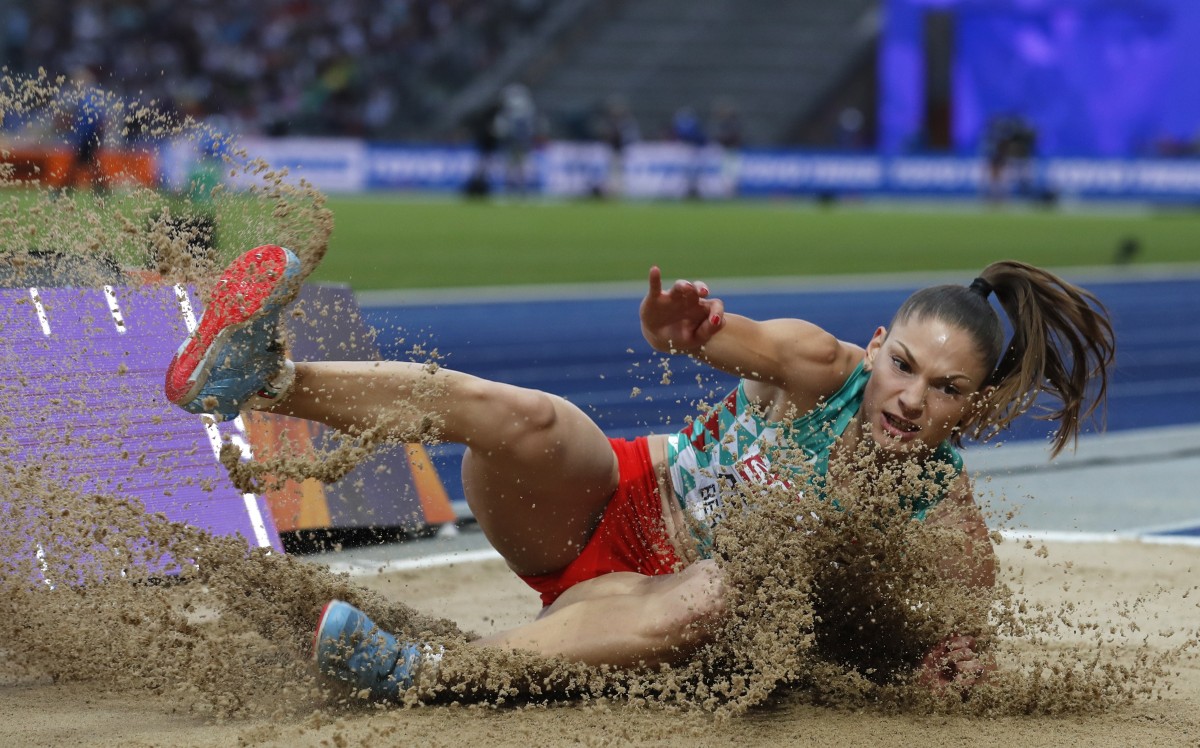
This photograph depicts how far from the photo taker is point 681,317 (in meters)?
3.41

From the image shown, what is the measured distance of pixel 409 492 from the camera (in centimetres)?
525

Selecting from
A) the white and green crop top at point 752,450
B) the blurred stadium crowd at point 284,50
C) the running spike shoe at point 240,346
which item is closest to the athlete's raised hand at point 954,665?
A: the white and green crop top at point 752,450

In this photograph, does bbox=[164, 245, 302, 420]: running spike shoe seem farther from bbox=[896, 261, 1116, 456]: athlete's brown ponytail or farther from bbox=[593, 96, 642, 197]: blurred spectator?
bbox=[593, 96, 642, 197]: blurred spectator

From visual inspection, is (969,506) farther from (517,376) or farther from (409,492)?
(517,376)

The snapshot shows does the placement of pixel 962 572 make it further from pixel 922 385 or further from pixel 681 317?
pixel 681 317

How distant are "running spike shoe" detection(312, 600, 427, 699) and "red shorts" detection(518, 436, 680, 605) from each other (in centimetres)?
46

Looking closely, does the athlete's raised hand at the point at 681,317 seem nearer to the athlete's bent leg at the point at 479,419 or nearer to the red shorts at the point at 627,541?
the athlete's bent leg at the point at 479,419

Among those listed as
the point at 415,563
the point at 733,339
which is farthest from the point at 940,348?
the point at 415,563

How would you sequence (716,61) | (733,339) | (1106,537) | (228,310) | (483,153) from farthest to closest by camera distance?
1. (716,61)
2. (483,153)
3. (1106,537)
4. (733,339)
5. (228,310)

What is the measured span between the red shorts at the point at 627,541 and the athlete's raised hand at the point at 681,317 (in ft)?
1.47

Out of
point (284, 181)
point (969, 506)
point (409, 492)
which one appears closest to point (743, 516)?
point (969, 506)

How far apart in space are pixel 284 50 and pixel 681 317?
107 ft

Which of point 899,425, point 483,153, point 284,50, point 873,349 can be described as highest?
point 873,349

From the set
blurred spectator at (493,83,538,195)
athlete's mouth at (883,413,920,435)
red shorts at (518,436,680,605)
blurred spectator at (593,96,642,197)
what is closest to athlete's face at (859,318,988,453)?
athlete's mouth at (883,413,920,435)
